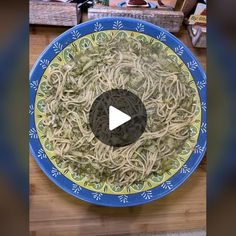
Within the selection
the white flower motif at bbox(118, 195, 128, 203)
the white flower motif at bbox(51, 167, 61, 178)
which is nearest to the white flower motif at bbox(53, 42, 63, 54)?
the white flower motif at bbox(51, 167, 61, 178)

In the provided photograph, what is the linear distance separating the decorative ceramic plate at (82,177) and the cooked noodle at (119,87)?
18mm

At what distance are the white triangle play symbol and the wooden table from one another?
0.26m

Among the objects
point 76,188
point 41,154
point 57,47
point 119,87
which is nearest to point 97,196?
point 76,188

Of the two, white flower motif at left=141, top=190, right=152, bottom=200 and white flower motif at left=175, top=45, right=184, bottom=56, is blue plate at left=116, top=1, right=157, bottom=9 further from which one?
white flower motif at left=141, top=190, right=152, bottom=200

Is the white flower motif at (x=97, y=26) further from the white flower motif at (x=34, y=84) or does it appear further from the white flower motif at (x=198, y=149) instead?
the white flower motif at (x=198, y=149)

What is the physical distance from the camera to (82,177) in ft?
2.55

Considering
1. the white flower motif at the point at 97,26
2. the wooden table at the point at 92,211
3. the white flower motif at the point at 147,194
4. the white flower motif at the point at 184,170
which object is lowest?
the wooden table at the point at 92,211

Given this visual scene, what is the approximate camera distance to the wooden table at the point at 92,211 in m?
0.82

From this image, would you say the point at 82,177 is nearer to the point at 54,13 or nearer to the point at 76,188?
the point at 76,188

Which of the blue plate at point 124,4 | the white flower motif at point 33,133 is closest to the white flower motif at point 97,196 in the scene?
the white flower motif at point 33,133
